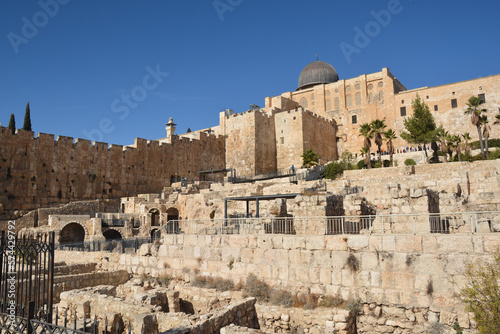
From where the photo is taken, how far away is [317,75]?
5128cm

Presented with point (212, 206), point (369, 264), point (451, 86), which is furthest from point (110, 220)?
point (451, 86)

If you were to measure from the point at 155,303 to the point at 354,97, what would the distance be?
40459mm

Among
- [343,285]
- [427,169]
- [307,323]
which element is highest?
[427,169]

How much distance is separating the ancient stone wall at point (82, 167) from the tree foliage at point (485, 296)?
29202mm

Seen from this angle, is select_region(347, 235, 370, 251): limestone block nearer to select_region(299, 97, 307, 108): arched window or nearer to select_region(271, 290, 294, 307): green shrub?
select_region(271, 290, 294, 307): green shrub

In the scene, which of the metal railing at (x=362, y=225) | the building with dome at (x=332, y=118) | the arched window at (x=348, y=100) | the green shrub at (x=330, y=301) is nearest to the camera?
the green shrub at (x=330, y=301)

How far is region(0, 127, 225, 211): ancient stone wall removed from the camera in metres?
27.4

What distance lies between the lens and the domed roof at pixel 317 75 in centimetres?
5097

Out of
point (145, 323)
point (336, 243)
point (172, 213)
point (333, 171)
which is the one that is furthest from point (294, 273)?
point (333, 171)

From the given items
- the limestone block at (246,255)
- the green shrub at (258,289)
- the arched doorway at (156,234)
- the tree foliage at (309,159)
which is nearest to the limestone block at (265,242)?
the limestone block at (246,255)

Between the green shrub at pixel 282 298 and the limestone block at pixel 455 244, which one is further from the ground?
the limestone block at pixel 455 244

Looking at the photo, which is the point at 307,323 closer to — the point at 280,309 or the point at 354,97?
the point at 280,309

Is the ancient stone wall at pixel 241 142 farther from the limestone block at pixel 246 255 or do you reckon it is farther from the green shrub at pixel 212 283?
the limestone block at pixel 246 255

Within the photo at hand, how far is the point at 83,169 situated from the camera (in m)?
31.5
